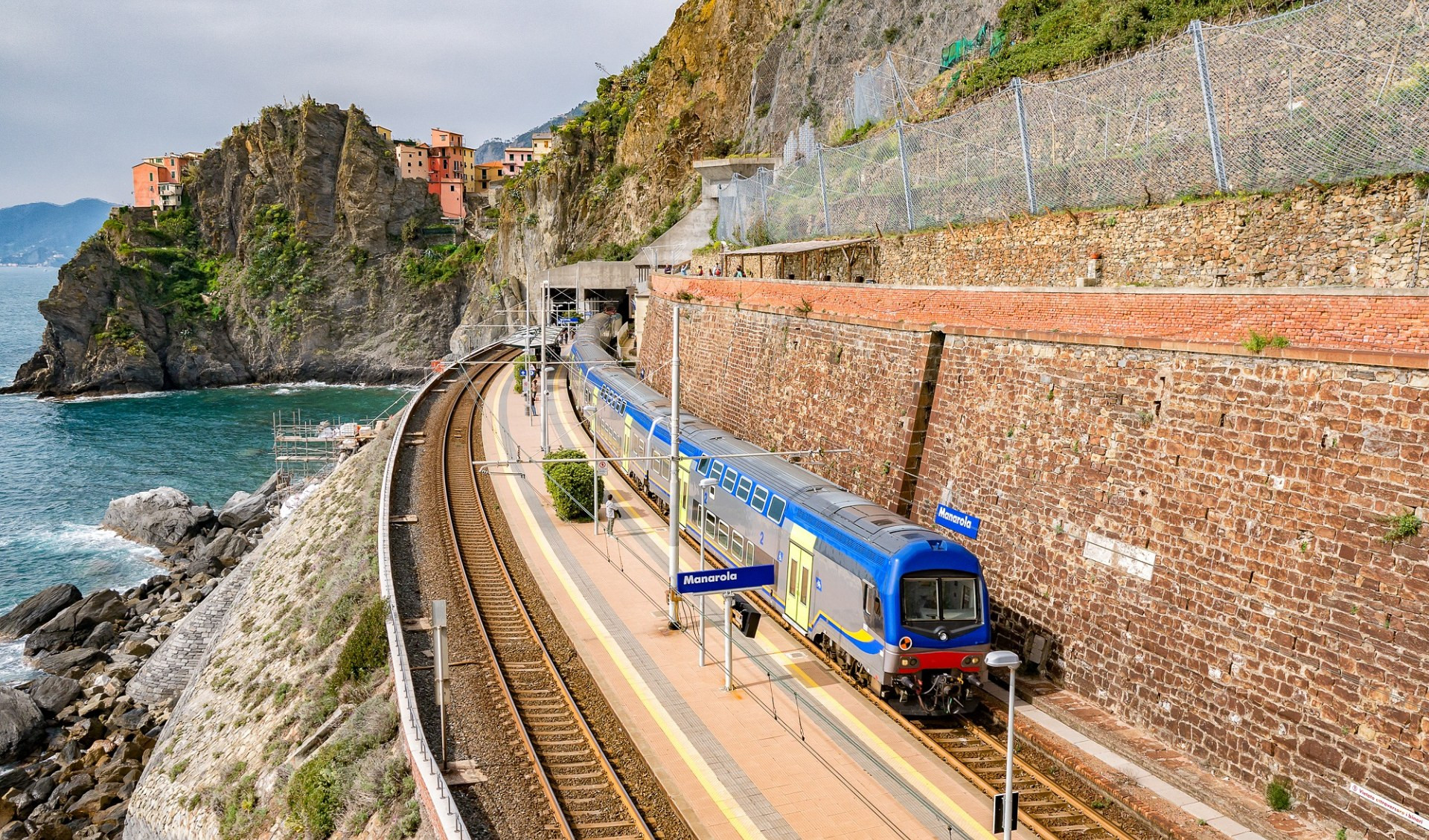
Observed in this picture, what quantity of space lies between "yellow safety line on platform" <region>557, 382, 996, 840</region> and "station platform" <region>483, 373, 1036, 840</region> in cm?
2

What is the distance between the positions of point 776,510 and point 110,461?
58.0 metres

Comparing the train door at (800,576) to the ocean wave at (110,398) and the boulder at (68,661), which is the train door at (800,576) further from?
the ocean wave at (110,398)

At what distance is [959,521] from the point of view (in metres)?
15.5

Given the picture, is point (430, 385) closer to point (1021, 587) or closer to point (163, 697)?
point (163, 697)

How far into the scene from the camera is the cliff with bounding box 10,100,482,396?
303ft

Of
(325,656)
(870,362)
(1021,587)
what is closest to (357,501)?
(325,656)

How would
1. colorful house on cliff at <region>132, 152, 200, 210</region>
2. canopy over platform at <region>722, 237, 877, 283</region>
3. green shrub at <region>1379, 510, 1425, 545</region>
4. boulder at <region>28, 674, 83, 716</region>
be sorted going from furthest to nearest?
colorful house on cliff at <region>132, 152, 200, 210</region> → canopy over platform at <region>722, 237, 877, 283</region> → boulder at <region>28, 674, 83, 716</region> → green shrub at <region>1379, 510, 1425, 545</region>

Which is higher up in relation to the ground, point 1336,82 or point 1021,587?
point 1336,82

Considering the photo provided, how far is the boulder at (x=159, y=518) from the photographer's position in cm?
4272

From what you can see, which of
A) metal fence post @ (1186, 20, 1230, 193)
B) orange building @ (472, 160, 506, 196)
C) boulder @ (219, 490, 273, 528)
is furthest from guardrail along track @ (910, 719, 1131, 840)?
orange building @ (472, 160, 506, 196)

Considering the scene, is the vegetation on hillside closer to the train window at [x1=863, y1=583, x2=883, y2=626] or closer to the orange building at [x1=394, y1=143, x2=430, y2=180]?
the train window at [x1=863, y1=583, x2=883, y2=626]

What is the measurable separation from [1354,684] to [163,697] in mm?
28097

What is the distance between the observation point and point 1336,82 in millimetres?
14203

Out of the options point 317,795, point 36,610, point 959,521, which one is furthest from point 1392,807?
point 36,610
